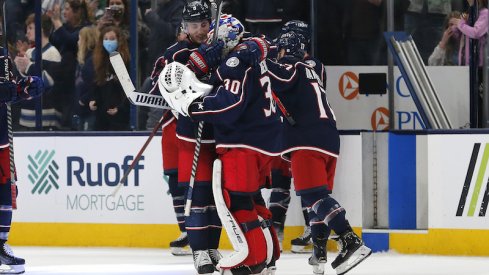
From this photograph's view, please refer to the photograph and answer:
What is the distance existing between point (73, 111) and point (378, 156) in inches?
99.0

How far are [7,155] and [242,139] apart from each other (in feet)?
5.62

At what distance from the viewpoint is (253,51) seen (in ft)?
23.6

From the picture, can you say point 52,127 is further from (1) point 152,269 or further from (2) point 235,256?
(2) point 235,256

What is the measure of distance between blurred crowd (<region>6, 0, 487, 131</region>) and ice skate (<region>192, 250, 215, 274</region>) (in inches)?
106

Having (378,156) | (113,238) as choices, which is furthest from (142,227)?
(378,156)

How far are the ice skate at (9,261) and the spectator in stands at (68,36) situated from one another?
8.28 ft

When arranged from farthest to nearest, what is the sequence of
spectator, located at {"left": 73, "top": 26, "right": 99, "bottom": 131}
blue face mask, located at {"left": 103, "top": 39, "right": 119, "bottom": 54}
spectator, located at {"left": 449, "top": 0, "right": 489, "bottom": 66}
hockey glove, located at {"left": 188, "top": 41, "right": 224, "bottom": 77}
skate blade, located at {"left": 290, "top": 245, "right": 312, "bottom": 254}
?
1. spectator, located at {"left": 73, "top": 26, "right": 99, "bottom": 131}
2. blue face mask, located at {"left": 103, "top": 39, "right": 119, "bottom": 54}
3. spectator, located at {"left": 449, "top": 0, "right": 489, "bottom": 66}
4. skate blade, located at {"left": 290, "top": 245, "right": 312, "bottom": 254}
5. hockey glove, located at {"left": 188, "top": 41, "right": 224, "bottom": 77}

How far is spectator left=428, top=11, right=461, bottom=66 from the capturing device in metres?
10.0

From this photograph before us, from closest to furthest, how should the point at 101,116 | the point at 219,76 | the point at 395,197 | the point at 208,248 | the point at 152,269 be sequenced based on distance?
1. the point at 219,76
2. the point at 208,248
3. the point at 152,269
4. the point at 395,197
5. the point at 101,116

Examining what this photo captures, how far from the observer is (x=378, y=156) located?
945 cm

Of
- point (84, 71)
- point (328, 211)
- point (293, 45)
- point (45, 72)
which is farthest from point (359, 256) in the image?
point (45, 72)

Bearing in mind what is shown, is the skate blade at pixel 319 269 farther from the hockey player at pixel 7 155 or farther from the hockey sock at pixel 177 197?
the hockey player at pixel 7 155

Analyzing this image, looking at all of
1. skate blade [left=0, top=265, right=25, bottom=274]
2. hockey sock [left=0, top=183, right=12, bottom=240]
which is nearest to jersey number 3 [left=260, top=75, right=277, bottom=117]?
hockey sock [left=0, top=183, right=12, bottom=240]

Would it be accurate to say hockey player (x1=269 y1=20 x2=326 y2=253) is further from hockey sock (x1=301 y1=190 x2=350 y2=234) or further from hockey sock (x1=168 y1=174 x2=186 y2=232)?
hockey sock (x1=301 y1=190 x2=350 y2=234)
